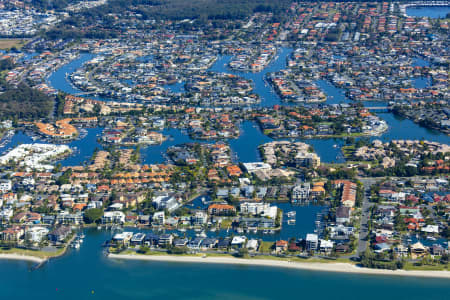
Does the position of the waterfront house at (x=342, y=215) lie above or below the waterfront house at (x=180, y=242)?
above

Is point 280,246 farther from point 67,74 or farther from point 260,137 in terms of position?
point 67,74

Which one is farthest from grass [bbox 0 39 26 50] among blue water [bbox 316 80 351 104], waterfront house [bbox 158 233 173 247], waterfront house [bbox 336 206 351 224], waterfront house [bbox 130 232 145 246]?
waterfront house [bbox 336 206 351 224]

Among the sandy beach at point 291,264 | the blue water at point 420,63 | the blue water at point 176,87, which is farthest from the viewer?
the blue water at point 420,63

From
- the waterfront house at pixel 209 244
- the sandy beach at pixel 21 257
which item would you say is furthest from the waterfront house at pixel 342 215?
the sandy beach at pixel 21 257

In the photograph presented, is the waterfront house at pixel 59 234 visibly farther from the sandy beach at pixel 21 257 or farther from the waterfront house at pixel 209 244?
the waterfront house at pixel 209 244

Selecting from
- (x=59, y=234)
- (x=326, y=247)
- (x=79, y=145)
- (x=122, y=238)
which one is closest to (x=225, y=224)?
(x=122, y=238)

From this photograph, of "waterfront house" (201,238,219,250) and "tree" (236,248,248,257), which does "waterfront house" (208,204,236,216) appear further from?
"tree" (236,248,248,257)
